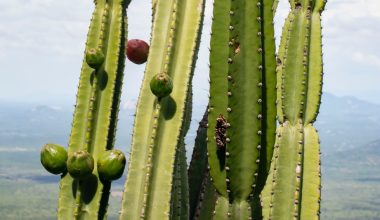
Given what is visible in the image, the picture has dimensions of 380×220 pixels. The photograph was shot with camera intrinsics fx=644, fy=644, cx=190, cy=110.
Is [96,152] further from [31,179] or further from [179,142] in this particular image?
[31,179]

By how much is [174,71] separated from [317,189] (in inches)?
65.8

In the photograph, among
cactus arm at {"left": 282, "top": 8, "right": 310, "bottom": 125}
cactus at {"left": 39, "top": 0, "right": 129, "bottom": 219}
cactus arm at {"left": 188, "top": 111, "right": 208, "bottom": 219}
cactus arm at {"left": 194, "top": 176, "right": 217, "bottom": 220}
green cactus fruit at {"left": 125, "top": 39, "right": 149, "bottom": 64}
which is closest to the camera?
cactus at {"left": 39, "top": 0, "right": 129, "bottom": 219}

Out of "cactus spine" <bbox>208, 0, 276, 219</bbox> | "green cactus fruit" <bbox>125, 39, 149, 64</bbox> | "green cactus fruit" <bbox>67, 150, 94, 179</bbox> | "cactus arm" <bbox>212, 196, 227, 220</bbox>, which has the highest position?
"green cactus fruit" <bbox>125, 39, 149, 64</bbox>

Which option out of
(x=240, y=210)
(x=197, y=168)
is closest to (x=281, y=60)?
(x=197, y=168)

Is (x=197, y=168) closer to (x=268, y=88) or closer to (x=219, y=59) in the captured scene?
(x=268, y=88)

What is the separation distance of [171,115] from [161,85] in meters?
0.18

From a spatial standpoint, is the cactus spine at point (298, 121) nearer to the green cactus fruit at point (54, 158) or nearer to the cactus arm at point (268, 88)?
the cactus arm at point (268, 88)

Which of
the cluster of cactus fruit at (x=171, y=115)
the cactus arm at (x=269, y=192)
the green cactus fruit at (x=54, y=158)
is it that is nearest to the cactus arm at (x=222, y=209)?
the cluster of cactus fruit at (x=171, y=115)

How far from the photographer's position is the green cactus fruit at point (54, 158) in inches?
129

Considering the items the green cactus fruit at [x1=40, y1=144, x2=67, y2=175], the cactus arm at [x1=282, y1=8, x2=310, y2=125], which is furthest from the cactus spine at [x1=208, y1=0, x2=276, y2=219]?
the cactus arm at [x1=282, y1=8, x2=310, y2=125]

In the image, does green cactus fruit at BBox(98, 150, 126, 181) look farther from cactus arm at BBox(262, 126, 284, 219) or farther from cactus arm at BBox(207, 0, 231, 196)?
cactus arm at BBox(262, 126, 284, 219)

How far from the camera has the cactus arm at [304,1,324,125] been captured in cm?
463

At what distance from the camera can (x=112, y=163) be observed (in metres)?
3.18

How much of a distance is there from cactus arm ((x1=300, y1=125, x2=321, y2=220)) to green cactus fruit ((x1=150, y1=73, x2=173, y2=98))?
172 centimetres
